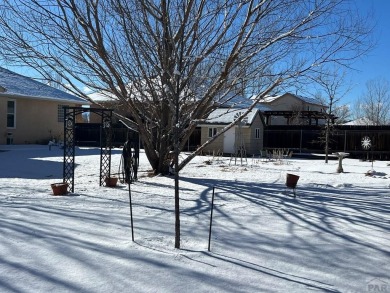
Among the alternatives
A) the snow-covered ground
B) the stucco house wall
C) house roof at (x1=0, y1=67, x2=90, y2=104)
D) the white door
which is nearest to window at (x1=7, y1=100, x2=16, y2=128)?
the stucco house wall

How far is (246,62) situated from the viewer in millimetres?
10641

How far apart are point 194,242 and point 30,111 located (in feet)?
77.2

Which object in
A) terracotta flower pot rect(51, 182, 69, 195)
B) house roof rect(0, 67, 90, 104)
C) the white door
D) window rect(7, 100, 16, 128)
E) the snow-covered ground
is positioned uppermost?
house roof rect(0, 67, 90, 104)

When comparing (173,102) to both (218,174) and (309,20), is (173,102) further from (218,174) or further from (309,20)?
(218,174)

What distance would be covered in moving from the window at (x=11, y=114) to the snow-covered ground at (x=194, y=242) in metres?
16.6

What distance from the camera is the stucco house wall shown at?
24797 mm

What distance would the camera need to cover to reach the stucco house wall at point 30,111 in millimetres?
24797

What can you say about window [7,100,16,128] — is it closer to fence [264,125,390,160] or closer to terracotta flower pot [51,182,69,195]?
fence [264,125,390,160]

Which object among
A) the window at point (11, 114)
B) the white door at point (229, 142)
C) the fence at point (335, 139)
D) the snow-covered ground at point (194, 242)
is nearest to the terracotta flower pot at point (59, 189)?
the snow-covered ground at point (194, 242)

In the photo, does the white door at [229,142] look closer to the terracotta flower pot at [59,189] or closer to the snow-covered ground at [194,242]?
the snow-covered ground at [194,242]

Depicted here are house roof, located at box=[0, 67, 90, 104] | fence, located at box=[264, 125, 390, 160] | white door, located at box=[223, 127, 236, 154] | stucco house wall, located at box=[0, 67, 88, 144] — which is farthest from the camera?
white door, located at box=[223, 127, 236, 154]

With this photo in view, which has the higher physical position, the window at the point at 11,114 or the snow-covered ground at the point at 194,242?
the window at the point at 11,114

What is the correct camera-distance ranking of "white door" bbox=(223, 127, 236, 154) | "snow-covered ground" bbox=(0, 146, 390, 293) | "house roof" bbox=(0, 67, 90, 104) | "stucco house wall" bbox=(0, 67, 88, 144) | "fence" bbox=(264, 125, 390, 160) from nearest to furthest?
1. "snow-covered ground" bbox=(0, 146, 390, 293)
2. "stucco house wall" bbox=(0, 67, 88, 144)
3. "house roof" bbox=(0, 67, 90, 104)
4. "fence" bbox=(264, 125, 390, 160)
5. "white door" bbox=(223, 127, 236, 154)

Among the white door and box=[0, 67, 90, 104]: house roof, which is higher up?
box=[0, 67, 90, 104]: house roof
